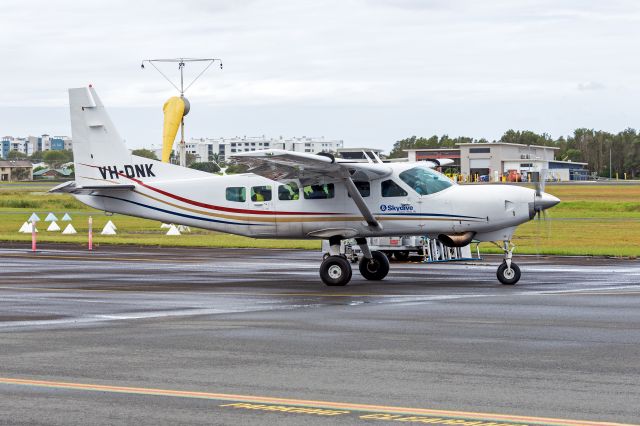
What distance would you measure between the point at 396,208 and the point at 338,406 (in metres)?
14.9

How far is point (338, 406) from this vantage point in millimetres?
10258

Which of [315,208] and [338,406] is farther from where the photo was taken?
[315,208]

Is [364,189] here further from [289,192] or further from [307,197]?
[289,192]

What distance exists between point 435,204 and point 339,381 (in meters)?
13.3

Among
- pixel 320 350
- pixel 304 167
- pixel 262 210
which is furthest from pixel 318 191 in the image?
pixel 320 350

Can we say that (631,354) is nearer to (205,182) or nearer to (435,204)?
(435,204)

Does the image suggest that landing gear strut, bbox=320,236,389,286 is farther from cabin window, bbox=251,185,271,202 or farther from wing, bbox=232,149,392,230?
cabin window, bbox=251,185,271,202

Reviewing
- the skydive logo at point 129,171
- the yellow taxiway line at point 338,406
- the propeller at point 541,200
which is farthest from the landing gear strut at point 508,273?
the yellow taxiway line at point 338,406

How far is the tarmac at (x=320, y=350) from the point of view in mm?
10133

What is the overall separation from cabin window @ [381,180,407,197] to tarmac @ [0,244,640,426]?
2.00 meters

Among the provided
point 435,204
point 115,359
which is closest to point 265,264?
point 435,204

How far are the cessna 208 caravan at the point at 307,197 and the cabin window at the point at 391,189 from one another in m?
0.02

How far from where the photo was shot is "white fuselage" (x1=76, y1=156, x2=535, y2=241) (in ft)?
79.7

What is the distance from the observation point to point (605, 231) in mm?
47594
